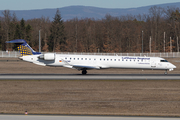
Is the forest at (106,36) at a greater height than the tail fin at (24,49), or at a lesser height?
greater

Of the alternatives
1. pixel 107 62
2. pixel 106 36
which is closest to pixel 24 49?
pixel 107 62

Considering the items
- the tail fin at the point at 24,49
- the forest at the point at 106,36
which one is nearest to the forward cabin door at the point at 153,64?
the tail fin at the point at 24,49

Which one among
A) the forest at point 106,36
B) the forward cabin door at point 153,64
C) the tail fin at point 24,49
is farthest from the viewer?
the forest at point 106,36

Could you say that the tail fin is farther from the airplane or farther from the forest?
the forest

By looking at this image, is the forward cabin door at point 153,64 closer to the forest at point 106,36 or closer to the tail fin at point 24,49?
the tail fin at point 24,49

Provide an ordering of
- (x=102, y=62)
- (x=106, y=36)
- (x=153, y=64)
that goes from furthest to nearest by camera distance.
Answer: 1. (x=106, y=36)
2. (x=153, y=64)
3. (x=102, y=62)

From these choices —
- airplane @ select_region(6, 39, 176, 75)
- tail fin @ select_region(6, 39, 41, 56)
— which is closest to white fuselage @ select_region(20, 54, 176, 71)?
airplane @ select_region(6, 39, 176, 75)

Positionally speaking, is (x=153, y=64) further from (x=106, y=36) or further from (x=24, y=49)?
(x=106, y=36)

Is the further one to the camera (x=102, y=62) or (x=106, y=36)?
(x=106, y=36)

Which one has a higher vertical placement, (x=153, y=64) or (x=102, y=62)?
(x=102, y=62)

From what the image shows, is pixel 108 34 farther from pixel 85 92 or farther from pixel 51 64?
Answer: pixel 85 92

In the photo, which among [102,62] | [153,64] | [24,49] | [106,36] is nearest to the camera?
[102,62]

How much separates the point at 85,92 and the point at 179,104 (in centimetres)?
771

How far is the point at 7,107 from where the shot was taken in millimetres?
16344
